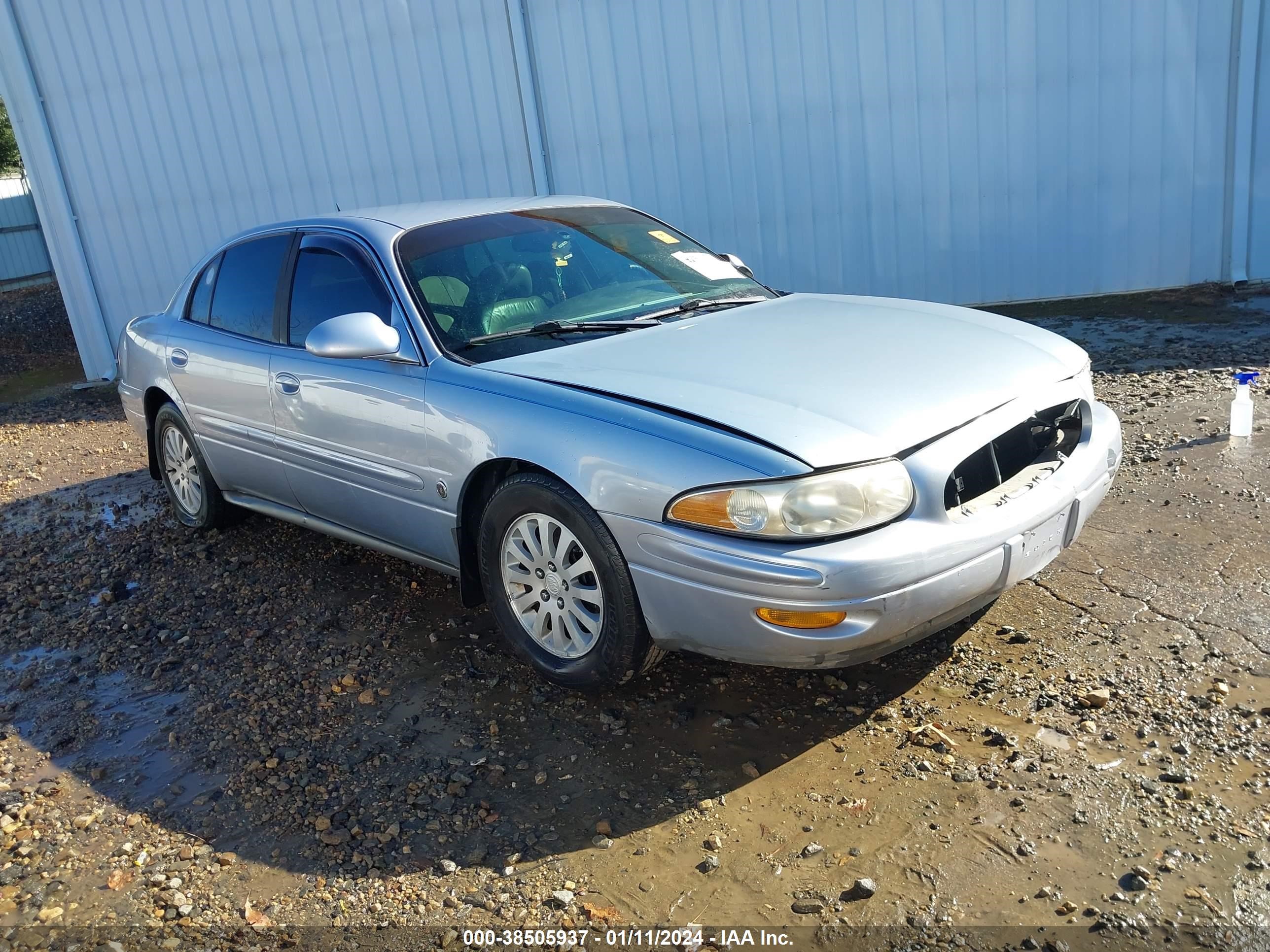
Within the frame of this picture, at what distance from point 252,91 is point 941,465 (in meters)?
8.89

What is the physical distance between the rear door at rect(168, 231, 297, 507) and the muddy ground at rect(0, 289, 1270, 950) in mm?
620

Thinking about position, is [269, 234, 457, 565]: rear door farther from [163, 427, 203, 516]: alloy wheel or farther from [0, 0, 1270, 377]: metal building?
[0, 0, 1270, 377]: metal building

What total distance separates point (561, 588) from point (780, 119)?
6246 mm

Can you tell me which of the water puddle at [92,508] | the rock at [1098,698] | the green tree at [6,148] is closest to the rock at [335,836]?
the rock at [1098,698]

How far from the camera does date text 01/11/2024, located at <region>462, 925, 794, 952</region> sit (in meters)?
2.44

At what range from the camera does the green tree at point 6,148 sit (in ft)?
80.4

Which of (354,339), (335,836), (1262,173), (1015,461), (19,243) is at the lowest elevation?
(19,243)

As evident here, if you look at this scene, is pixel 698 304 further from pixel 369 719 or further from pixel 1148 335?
pixel 1148 335

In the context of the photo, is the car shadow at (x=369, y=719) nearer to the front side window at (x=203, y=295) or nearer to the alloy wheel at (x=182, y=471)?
the alloy wheel at (x=182, y=471)

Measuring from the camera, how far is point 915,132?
8422 mm

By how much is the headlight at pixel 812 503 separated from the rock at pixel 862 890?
34.1 inches

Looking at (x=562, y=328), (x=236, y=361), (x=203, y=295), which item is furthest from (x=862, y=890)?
(x=203, y=295)

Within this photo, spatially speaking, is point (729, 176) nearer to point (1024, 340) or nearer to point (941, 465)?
point (1024, 340)

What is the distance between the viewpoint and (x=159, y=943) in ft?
8.71
